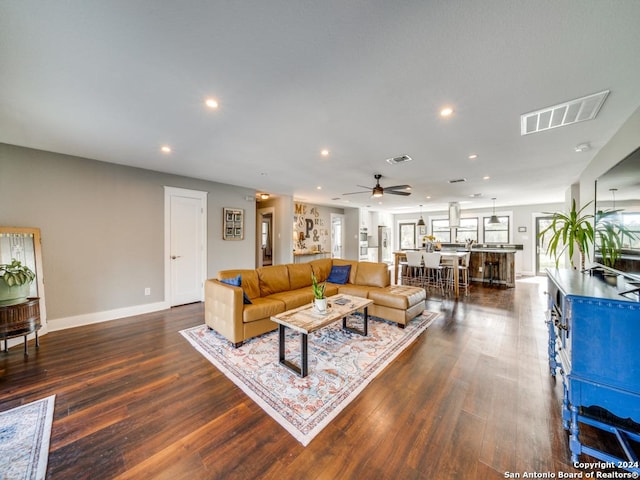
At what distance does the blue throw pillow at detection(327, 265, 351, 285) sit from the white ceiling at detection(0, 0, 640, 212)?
220 cm

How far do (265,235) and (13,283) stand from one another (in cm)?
628

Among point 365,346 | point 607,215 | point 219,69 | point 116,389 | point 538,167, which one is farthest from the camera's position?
point 538,167

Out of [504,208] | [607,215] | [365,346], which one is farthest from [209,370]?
[504,208]

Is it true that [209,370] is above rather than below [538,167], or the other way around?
below

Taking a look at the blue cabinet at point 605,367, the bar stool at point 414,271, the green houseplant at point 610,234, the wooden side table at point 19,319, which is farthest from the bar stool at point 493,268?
the wooden side table at point 19,319

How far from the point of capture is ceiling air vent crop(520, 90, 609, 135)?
2.04m

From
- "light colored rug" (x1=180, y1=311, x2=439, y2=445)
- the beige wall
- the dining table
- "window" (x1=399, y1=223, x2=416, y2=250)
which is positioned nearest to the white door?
the beige wall

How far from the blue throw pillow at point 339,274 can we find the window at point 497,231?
784 centimetres

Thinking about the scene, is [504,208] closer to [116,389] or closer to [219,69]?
[219,69]

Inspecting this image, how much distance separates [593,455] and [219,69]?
346 cm

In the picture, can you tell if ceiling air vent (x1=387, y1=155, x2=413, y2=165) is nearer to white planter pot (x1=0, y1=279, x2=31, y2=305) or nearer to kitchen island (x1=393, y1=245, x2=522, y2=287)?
kitchen island (x1=393, y1=245, x2=522, y2=287)

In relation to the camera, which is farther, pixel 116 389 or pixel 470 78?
pixel 116 389

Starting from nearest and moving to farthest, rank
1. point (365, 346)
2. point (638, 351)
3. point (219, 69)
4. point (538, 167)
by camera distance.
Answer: point (638, 351)
point (219, 69)
point (365, 346)
point (538, 167)

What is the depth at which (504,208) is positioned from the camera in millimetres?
9031
